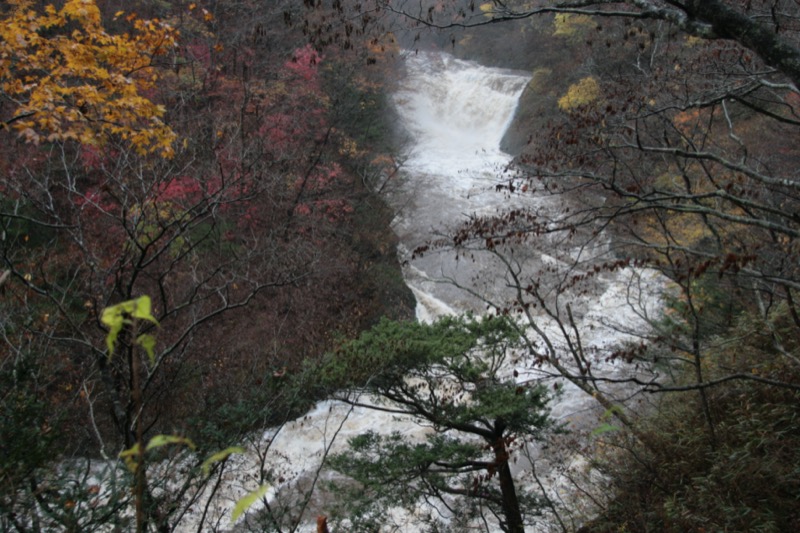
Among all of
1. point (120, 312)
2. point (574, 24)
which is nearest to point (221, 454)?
point (120, 312)

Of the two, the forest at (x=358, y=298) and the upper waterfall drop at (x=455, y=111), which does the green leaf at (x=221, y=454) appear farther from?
the upper waterfall drop at (x=455, y=111)

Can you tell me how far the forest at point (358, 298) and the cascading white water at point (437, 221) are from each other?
7.9 inches

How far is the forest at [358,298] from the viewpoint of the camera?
3.93 m

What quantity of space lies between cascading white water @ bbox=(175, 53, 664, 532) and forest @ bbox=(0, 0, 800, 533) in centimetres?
20

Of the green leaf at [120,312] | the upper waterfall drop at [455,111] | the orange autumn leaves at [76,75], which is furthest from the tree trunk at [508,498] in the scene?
the upper waterfall drop at [455,111]

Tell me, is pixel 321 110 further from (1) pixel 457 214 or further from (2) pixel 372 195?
(1) pixel 457 214

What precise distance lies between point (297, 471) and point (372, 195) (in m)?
9.48

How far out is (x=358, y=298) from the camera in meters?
13.2

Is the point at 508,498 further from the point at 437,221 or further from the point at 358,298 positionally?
the point at 437,221

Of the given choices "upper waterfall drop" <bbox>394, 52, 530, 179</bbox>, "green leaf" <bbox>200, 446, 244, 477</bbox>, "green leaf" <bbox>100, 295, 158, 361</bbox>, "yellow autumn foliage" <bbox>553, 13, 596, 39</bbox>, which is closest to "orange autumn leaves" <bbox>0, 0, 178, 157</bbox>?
"green leaf" <bbox>100, 295, 158, 361</bbox>

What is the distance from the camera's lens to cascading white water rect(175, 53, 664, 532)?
28.0 ft

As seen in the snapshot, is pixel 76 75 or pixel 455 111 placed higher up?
pixel 76 75

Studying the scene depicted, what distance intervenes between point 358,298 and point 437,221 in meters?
5.59

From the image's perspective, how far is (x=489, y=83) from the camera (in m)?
27.9
